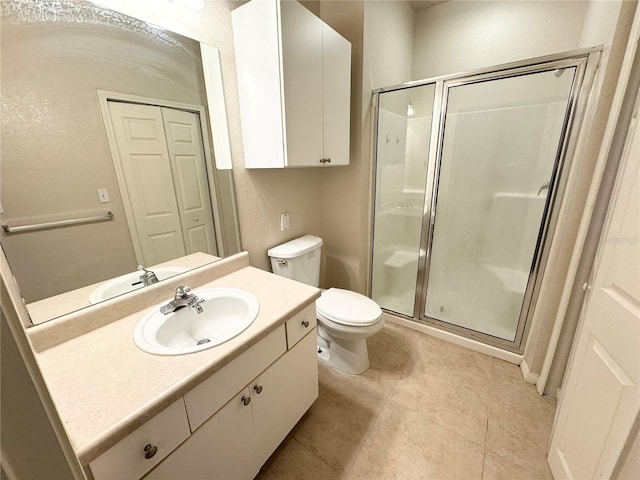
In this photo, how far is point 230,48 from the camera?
128 cm

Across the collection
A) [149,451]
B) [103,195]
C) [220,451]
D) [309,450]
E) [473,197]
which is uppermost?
[103,195]

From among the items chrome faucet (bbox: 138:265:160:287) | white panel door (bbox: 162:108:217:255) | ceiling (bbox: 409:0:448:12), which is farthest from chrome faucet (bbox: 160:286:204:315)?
ceiling (bbox: 409:0:448:12)

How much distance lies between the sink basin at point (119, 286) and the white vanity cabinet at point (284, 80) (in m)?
0.74

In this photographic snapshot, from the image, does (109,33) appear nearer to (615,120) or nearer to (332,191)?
(332,191)

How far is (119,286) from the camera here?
1.04 m

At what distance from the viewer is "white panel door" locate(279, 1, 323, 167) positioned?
3.97 ft

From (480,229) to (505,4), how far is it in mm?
1721

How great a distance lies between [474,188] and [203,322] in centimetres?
194

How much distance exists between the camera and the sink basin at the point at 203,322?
0.92 meters

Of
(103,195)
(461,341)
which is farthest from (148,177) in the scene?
(461,341)

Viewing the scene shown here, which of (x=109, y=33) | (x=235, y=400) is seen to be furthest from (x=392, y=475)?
(x=109, y=33)

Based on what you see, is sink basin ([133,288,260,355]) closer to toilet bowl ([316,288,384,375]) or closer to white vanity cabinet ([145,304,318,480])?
white vanity cabinet ([145,304,318,480])

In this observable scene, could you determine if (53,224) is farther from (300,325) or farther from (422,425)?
(422,425)

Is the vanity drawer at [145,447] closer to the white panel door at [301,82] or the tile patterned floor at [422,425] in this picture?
the tile patterned floor at [422,425]
